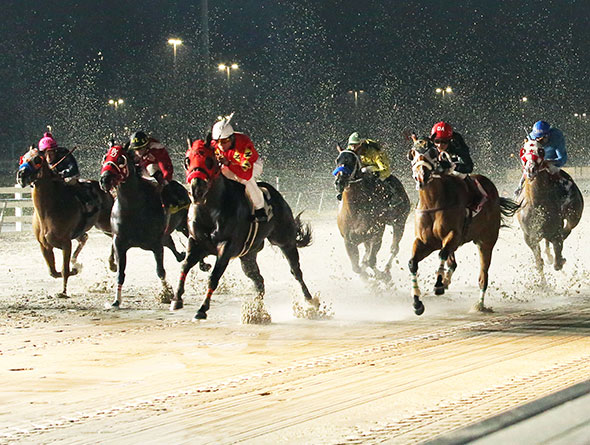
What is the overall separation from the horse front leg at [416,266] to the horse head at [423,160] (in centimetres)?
63

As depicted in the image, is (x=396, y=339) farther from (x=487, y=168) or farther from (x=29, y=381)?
(x=487, y=168)

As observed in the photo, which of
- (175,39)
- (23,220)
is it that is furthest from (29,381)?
(175,39)

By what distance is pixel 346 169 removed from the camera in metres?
11.5

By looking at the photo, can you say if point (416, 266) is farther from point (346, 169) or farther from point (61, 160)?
point (61, 160)

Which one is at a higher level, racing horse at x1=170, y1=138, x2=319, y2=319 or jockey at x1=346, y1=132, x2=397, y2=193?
jockey at x1=346, y1=132, x2=397, y2=193

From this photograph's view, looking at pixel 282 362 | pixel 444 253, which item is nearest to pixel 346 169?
pixel 444 253

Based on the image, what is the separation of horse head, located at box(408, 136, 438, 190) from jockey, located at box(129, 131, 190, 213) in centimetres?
309

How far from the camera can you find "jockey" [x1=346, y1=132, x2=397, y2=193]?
11.9 meters

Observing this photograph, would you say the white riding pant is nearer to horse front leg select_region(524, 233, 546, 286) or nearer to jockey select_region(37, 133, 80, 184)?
jockey select_region(37, 133, 80, 184)

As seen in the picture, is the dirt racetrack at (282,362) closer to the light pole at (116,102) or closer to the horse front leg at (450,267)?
the horse front leg at (450,267)

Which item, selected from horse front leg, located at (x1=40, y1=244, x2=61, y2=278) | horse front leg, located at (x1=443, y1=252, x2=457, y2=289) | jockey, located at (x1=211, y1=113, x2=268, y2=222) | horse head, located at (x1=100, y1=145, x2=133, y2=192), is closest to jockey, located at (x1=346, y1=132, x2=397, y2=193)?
horse front leg, located at (x1=443, y1=252, x2=457, y2=289)

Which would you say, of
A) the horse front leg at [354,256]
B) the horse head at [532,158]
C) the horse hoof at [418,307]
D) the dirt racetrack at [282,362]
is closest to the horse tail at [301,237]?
the dirt racetrack at [282,362]

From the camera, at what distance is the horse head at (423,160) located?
9211 mm

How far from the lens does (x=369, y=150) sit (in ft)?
39.1
